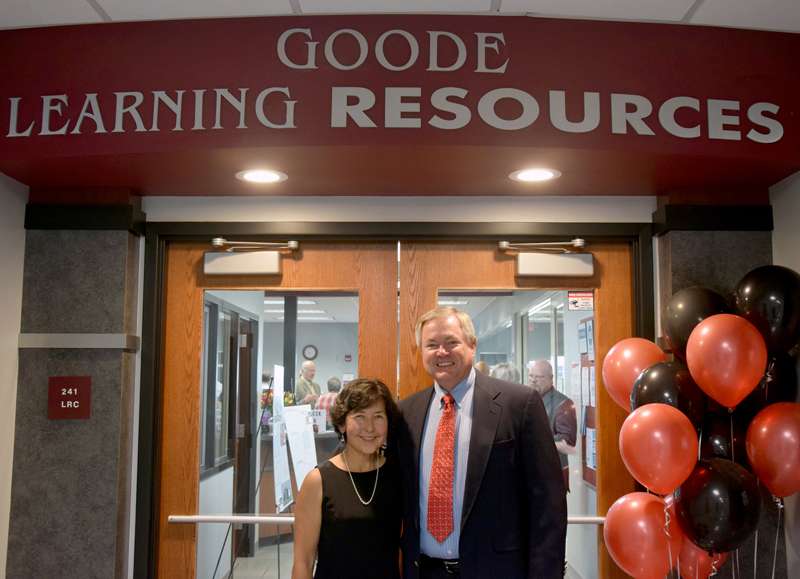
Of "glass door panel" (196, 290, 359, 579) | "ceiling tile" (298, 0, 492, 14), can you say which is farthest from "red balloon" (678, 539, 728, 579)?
"ceiling tile" (298, 0, 492, 14)

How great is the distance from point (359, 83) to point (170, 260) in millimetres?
1086

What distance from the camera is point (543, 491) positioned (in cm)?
210

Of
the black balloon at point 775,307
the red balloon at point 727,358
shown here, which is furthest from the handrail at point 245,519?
the black balloon at point 775,307

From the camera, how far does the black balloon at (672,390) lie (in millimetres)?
2145

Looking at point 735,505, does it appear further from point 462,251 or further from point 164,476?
point 164,476

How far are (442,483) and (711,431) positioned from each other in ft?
2.71

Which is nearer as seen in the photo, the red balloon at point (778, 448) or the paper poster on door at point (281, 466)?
the red balloon at point (778, 448)

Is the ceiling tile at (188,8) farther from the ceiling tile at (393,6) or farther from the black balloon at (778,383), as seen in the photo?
the black balloon at (778,383)

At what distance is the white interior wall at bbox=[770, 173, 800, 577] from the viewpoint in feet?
8.11

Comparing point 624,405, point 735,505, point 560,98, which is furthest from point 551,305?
point 735,505

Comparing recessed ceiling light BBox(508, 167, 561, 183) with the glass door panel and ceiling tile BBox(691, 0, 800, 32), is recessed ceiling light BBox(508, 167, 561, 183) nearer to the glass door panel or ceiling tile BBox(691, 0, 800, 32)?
ceiling tile BBox(691, 0, 800, 32)

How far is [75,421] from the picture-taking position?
2668mm

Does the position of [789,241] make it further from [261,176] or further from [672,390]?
[261,176]

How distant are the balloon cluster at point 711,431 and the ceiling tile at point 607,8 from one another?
0.86m
